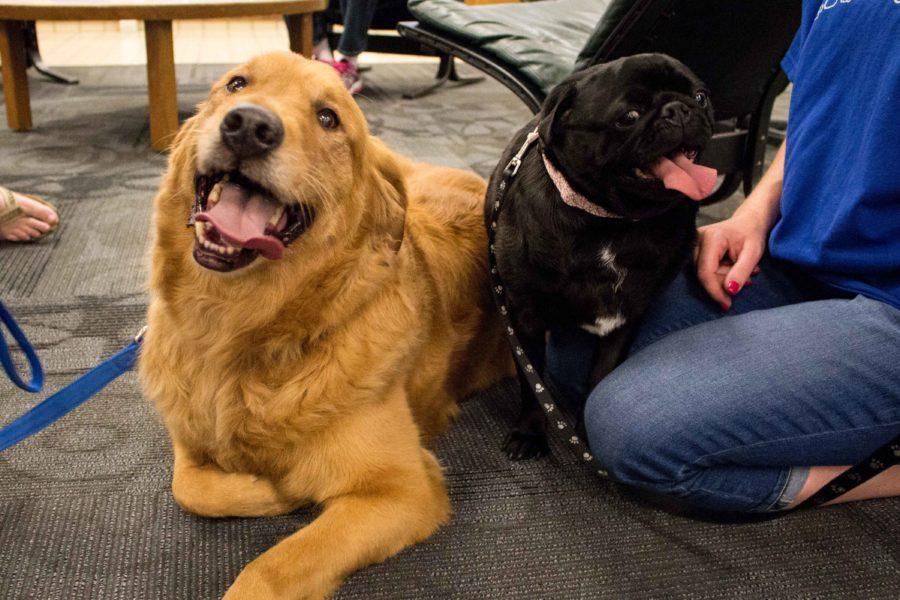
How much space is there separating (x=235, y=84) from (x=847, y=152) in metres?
1.18

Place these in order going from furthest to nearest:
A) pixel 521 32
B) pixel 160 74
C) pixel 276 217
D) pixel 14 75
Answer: pixel 14 75, pixel 160 74, pixel 521 32, pixel 276 217

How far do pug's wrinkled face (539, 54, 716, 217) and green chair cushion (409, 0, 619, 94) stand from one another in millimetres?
1014

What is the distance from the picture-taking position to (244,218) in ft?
4.11

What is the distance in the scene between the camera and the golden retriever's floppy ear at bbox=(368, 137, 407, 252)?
145 cm

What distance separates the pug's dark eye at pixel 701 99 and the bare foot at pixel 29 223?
225 cm

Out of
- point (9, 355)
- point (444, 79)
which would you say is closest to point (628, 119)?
point (9, 355)

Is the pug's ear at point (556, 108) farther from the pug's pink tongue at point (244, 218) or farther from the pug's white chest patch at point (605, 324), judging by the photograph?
the pug's pink tongue at point (244, 218)

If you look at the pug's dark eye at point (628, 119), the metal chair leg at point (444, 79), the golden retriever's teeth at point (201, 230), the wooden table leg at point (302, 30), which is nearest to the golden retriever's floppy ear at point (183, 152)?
the golden retriever's teeth at point (201, 230)

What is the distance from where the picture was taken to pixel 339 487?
1.35 m

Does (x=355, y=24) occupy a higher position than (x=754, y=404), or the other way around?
(x=754, y=404)

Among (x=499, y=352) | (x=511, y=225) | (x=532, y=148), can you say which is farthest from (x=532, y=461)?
(x=532, y=148)

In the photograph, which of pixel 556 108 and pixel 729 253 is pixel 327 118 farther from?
pixel 729 253

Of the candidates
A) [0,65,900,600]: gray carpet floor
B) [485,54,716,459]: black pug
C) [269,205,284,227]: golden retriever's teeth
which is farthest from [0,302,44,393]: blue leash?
[485,54,716,459]: black pug

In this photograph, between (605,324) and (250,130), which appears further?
(605,324)
